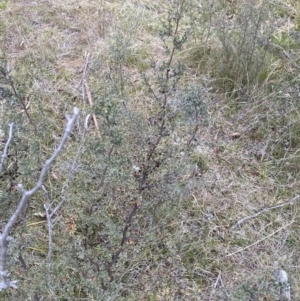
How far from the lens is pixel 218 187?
2283 millimetres

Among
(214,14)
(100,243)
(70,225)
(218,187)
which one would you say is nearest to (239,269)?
(218,187)

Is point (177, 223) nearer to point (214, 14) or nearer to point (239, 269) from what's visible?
point (239, 269)

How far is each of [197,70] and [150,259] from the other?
54.0 inches

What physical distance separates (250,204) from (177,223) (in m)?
0.39

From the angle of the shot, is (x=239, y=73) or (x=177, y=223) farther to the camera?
(x=239, y=73)

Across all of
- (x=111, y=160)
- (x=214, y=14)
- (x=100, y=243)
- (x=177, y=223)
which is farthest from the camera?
(x=214, y=14)

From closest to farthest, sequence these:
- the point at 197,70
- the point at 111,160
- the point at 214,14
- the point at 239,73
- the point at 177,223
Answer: the point at 111,160
the point at 177,223
the point at 239,73
the point at 197,70
the point at 214,14

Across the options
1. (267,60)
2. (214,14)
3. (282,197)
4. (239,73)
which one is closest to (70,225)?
(282,197)

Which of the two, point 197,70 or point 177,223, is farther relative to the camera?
point 197,70

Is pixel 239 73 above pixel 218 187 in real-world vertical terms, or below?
above

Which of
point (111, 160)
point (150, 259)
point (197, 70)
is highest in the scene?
point (111, 160)

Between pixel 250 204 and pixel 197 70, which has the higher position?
pixel 197 70

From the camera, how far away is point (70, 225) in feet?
6.27

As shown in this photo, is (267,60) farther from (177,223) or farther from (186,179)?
(177,223)
